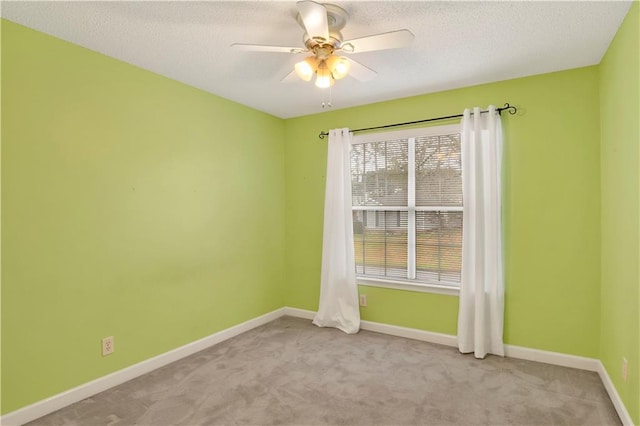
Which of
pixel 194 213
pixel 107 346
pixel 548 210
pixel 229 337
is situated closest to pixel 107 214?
pixel 194 213

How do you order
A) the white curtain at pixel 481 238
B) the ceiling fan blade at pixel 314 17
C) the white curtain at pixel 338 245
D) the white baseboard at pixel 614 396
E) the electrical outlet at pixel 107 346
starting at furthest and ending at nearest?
the white curtain at pixel 338 245 → the white curtain at pixel 481 238 → the electrical outlet at pixel 107 346 → the white baseboard at pixel 614 396 → the ceiling fan blade at pixel 314 17

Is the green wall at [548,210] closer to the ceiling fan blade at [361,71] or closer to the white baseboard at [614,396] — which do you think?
the white baseboard at [614,396]

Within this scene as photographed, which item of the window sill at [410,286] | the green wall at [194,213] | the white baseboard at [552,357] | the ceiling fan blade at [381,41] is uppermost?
the ceiling fan blade at [381,41]

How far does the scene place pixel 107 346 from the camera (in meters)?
2.62

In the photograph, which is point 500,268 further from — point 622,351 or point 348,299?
point 348,299

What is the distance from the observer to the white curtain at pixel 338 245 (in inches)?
152

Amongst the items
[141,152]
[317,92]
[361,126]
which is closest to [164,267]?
[141,152]

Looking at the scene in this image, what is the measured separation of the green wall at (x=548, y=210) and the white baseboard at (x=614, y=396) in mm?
189

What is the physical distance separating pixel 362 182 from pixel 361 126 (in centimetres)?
62

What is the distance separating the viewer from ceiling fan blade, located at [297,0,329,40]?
1.63 metres

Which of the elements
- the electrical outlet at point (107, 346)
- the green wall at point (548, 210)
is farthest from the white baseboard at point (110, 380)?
the green wall at point (548, 210)

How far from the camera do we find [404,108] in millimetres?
3670

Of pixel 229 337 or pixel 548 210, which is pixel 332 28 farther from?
pixel 229 337

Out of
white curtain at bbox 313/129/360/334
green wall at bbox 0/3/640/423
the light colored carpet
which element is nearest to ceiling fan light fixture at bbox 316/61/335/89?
green wall at bbox 0/3/640/423
